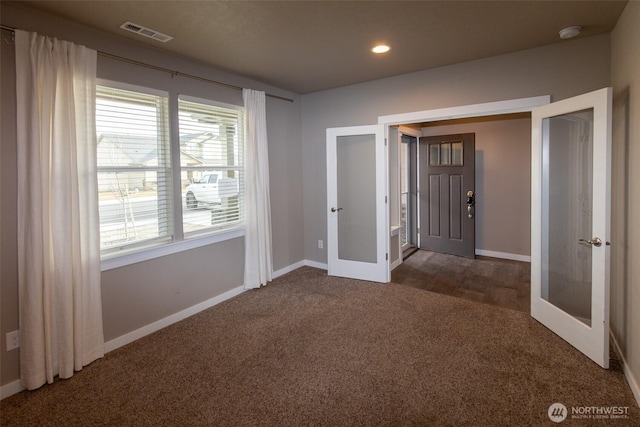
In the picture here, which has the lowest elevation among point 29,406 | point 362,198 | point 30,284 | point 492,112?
point 29,406

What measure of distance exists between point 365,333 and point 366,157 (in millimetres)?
2301

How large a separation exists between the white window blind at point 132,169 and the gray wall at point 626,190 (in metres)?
3.66

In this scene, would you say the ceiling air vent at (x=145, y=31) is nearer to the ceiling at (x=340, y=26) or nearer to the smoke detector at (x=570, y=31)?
the ceiling at (x=340, y=26)

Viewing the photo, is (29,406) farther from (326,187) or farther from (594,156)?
(594,156)

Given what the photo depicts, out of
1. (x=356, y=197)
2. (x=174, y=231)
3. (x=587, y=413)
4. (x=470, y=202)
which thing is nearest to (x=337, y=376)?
(x=587, y=413)

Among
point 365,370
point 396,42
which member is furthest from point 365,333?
point 396,42

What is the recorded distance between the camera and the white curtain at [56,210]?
92.0 inches

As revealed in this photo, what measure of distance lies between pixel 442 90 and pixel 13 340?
4.35 metres

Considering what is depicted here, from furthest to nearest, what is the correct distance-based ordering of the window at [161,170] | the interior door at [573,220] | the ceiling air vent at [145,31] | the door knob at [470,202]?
1. the door knob at [470,202]
2. the window at [161,170]
3. the ceiling air vent at [145,31]
4. the interior door at [573,220]

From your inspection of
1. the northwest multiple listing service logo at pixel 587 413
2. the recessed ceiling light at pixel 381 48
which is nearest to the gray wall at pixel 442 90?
the recessed ceiling light at pixel 381 48

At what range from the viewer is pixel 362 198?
4641 mm

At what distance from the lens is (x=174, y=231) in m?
3.43

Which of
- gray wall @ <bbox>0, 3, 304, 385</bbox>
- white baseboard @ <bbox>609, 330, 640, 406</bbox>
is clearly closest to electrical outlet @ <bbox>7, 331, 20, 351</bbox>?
gray wall @ <bbox>0, 3, 304, 385</bbox>

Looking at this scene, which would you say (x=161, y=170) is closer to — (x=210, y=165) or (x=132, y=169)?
(x=132, y=169)
